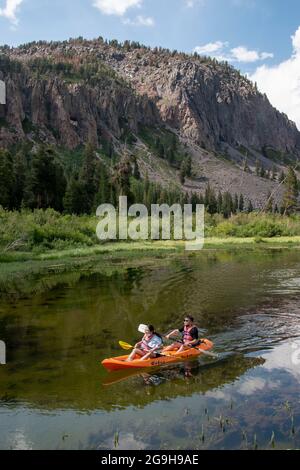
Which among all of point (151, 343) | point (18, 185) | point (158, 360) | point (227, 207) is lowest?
point (158, 360)

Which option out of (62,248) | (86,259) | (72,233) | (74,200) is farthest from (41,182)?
(86,259)

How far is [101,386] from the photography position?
14086 mm

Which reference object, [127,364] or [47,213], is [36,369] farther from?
[47,213]

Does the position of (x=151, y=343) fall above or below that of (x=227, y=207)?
below

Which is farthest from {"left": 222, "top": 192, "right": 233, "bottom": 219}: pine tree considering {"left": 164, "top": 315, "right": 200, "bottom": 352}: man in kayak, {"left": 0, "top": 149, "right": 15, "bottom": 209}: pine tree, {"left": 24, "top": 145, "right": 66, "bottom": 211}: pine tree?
{"left": 164, "top": 315, "right": 200, "bottom": 352}: man in kayak

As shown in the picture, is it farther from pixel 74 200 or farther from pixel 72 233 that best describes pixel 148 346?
pixel 74 200

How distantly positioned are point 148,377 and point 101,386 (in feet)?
6.05

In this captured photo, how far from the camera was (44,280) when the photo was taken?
3497 cm

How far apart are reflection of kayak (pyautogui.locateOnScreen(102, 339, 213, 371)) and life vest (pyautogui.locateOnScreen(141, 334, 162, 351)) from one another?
479mm

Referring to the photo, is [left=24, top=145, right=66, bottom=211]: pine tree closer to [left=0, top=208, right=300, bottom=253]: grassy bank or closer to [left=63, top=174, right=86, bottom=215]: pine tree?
[left=63, top=174, right=86, bottom=215]: pine tree

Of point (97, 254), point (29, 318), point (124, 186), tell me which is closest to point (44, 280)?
point (29, 318)

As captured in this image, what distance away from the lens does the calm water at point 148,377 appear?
35.7 feet

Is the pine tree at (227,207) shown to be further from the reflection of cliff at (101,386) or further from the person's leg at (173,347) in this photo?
the reflection of cliff at (101,386)

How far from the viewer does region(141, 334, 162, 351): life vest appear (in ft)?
54.6
